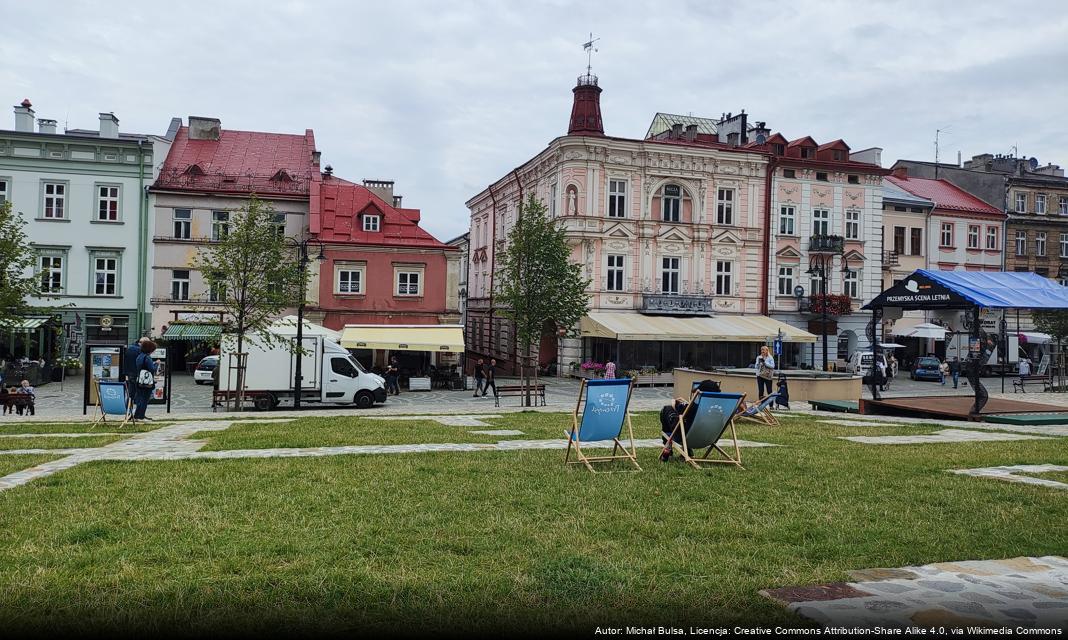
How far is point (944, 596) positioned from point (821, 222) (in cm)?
4273

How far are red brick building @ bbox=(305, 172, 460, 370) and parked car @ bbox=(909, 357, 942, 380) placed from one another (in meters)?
23.9

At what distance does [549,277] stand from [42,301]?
24.4 meters

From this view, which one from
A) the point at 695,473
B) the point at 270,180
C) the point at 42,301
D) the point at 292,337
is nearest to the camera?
the point at 695,473

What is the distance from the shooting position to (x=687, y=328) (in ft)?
129

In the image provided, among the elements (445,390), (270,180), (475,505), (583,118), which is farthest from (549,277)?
(475,505)

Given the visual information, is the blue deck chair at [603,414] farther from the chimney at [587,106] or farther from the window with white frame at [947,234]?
the window with white frame at [947,234]

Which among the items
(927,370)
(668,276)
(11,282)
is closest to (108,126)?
(11,282)

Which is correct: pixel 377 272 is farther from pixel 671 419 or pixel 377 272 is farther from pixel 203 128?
pixel 671 419

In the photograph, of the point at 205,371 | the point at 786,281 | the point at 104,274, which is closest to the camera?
the point at 205,371

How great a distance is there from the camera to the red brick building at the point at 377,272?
1538 inches

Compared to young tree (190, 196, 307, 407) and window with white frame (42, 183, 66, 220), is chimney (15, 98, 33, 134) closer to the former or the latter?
window with white frame (42, 183, 66, 220)

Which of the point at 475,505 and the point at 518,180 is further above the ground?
the point at 518,180

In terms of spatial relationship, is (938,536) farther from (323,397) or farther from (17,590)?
(323,397)

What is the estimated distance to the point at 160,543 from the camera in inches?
238
